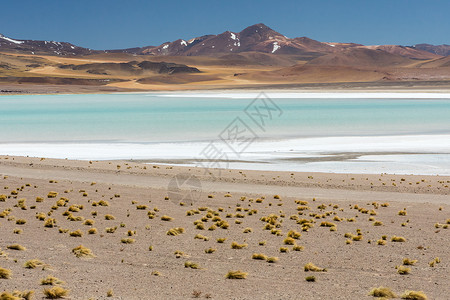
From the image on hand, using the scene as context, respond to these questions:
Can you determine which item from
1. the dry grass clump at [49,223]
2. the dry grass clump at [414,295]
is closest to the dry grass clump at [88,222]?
the dry grass clump at [49,223]

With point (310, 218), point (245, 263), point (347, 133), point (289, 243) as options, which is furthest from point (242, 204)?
point (347, 133)

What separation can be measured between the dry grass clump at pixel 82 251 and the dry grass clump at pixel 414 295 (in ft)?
14.9

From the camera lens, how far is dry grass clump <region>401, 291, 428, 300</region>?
6.50 metres

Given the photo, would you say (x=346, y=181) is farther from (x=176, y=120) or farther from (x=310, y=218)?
(x=176, y=120)

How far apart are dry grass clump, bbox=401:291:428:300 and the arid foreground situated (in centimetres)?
45

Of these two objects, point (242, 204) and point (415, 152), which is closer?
point (242, 204)

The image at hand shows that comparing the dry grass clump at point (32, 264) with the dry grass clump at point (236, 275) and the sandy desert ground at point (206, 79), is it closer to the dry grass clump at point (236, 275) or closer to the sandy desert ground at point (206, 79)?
the dry grass clump at point (236, 275)

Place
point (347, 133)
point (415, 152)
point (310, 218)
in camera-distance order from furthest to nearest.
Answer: point (347, 133), point (415, 152), point (310, 218)

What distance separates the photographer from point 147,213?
12.3m

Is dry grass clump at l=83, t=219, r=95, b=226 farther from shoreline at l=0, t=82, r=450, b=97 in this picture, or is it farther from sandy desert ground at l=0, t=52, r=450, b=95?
sandy desert ground at l=0, t=52, r=450, b=95

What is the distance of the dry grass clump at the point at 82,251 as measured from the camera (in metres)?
8.49

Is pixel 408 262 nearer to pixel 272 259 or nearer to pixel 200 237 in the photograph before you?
pixel 272 259

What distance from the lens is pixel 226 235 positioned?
412 inches

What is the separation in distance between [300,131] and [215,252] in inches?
958
